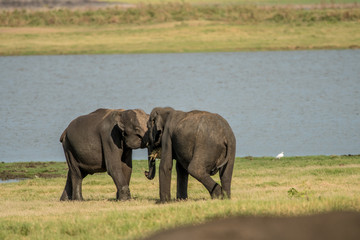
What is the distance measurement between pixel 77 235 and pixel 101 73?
4211 cm

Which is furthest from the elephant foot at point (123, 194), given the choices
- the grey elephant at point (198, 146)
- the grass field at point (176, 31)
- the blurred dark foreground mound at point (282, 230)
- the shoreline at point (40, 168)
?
the grass field at point (176, 31)

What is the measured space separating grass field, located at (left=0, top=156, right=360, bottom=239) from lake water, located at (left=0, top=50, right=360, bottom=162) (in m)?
4.43

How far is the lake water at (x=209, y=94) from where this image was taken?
89.9 ft

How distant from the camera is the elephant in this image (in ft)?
47.7

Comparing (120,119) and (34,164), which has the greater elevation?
(120,119)

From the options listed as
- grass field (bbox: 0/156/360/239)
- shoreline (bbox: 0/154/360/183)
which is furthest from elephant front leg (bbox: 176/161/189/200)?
shoreline (bbox: 0/154/360/183)

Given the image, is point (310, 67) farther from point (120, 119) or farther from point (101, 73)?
point (120, 119)

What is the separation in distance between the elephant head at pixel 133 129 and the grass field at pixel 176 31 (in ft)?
128

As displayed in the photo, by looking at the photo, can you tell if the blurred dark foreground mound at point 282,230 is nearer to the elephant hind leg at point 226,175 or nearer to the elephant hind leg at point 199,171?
the elephant hind leg at point 199,171

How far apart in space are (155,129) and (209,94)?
28.6 metres

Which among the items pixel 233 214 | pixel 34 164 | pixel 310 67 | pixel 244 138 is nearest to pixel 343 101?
pixel 244 138

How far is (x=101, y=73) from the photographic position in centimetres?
5256

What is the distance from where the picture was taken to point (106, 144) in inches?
581

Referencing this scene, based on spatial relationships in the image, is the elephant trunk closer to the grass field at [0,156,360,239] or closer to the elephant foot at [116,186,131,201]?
the grass field at [0,156,360,239]
